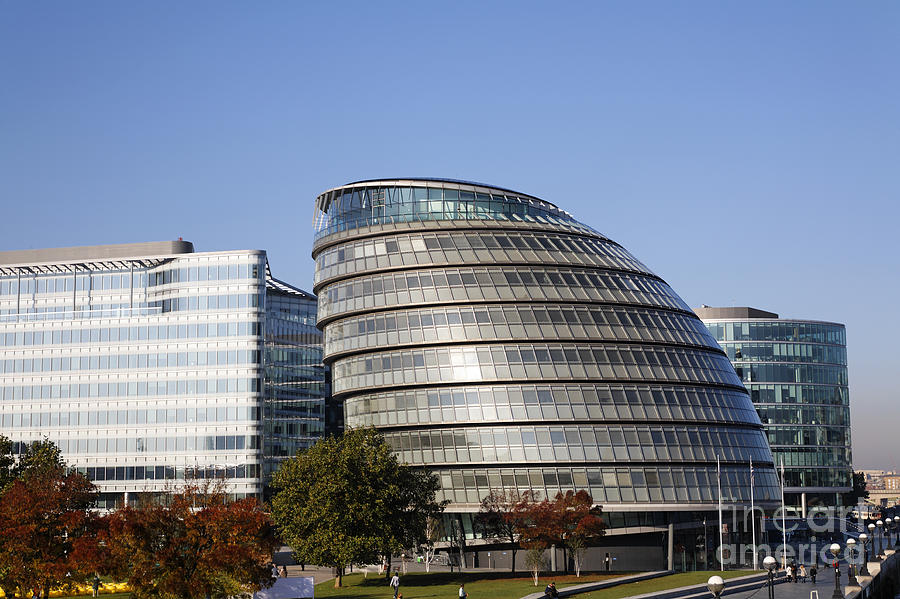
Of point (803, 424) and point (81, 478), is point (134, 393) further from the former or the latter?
point (803, 424)

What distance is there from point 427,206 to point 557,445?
25417mm

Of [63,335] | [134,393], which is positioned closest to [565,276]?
[134,393]

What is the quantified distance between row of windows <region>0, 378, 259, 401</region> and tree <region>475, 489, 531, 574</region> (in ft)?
136

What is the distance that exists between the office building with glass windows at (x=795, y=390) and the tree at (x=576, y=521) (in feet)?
348

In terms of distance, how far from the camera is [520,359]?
93625 mm

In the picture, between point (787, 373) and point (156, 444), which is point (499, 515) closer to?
point (156, 444)

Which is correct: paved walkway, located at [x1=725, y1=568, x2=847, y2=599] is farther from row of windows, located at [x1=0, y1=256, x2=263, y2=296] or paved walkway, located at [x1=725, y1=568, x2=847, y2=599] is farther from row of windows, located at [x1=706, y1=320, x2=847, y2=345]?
row of windows, located at [x1=706, y1=320, x2=847, y2=345]

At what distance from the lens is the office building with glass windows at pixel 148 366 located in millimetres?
123188

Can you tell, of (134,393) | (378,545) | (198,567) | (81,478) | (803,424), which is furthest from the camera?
(803,424)

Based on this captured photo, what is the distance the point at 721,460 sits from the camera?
96688 millimetres

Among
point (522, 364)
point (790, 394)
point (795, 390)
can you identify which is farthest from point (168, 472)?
point (795, 390)

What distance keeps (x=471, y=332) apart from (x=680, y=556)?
26.4 m

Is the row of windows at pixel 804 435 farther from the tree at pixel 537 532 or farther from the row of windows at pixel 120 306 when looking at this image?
the tree at pixel 537 532

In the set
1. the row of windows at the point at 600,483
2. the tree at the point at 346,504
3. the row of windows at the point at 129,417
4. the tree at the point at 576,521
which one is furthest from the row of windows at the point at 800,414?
the tree at the point at 346,504
